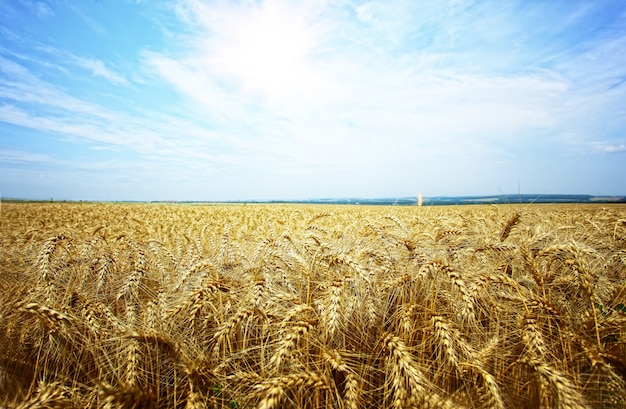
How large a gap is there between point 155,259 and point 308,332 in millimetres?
2654

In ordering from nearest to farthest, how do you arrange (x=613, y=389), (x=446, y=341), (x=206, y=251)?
1. (x=613, y=389)
2. (x=446, y=341)
3. (x=206, y=251)

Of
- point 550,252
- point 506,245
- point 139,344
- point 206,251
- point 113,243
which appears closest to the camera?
point 139,344

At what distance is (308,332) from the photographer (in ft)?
6.82

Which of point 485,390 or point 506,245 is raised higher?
point 506,245

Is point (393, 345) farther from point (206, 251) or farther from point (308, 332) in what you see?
point (206, 251)

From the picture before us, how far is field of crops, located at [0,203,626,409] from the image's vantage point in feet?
6.23

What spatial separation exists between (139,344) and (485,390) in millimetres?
2425

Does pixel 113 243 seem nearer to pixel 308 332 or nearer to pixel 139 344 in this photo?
pixel 139 344

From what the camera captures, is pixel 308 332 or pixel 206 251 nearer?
pixel 308 332

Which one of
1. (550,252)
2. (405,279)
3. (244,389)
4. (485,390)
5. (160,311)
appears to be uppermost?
(550,252)

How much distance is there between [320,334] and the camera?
8.28ft

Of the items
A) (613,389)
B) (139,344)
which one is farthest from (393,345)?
(139,344)

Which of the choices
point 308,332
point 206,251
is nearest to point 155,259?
point 206,251

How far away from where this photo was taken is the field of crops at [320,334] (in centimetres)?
190
